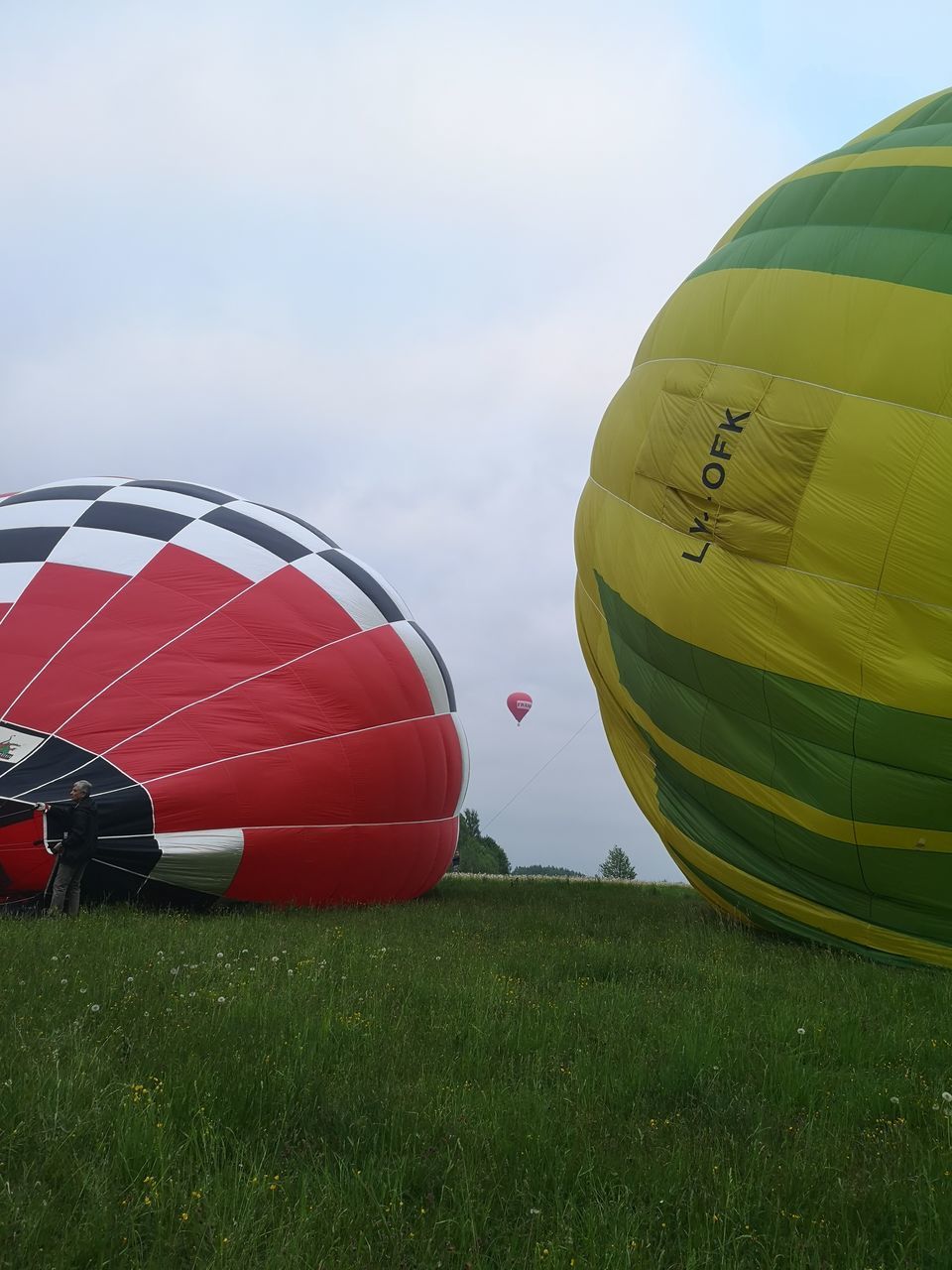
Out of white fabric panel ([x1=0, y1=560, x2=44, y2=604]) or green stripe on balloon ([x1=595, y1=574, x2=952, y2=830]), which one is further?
white fabric panel ([x1=0, y1=560, x2=44, y2=604])

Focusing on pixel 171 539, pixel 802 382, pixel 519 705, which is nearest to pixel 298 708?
pixel 171 539

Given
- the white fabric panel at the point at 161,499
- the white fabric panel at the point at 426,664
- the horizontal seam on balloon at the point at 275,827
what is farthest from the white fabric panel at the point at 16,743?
the white fabric panel at the point at 426,664

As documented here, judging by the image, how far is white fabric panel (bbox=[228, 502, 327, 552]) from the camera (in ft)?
31.4

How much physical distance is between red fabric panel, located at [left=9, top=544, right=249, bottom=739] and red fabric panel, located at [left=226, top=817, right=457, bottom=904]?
156 cm

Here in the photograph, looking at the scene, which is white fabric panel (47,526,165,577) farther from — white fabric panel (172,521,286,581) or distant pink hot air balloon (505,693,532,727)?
distant pink hot air balloon (505,693,532,727)

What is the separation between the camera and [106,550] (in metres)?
8.37

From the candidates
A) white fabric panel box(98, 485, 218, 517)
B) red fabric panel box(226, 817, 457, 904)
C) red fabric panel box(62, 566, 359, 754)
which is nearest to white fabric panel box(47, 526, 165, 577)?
white fabric panel box(98, 485, 218, 517)

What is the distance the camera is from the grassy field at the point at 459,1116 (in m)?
2.21

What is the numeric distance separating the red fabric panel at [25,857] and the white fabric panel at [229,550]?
8.68 ft

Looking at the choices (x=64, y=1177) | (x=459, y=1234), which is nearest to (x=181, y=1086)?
(x=64, y=1177)

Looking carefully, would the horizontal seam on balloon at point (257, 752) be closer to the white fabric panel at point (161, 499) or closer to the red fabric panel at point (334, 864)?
the red fabric panel at point (334, 864)

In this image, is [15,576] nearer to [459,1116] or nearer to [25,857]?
[25,857]

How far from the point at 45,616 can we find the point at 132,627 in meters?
0.64

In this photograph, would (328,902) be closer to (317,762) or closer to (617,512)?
(317,762)
